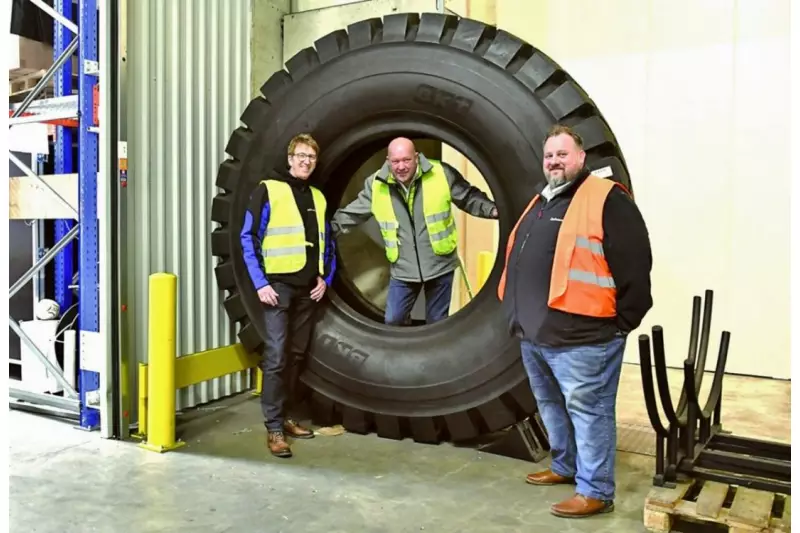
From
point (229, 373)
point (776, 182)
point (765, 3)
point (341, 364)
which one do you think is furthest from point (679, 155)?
point (229, 373)

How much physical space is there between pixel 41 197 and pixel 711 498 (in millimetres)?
3748

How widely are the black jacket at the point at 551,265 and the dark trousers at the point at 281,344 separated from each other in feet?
3.99

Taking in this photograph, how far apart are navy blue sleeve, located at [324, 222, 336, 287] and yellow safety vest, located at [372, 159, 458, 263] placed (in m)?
0.26

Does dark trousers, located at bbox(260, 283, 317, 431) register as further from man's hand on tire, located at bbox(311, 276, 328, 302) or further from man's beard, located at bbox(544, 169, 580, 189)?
man's beard, located at bbox(544, 169, 580, 189)

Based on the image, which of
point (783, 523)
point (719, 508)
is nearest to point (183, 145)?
point (719, 508)

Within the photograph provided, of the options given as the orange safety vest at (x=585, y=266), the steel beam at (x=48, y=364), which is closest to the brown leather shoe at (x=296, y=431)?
the steel beam at (x=48, y=364)

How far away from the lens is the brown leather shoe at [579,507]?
270 centimetres

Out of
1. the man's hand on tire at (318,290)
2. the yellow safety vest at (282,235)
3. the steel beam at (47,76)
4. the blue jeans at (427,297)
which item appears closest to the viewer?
the yellow safety vest at (282,235)

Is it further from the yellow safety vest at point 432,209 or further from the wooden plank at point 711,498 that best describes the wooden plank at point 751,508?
the yellow safety vest at point 432,209

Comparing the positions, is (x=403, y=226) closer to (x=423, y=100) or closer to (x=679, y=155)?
(x=423, y=100)

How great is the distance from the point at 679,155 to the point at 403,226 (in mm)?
2365

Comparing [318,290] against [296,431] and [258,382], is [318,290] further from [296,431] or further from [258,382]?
[258,382]

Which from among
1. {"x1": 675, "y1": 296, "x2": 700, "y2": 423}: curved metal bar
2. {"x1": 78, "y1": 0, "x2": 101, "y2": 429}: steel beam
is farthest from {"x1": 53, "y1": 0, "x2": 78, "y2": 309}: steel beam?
{"x1": 675, "y1": 296, "x2": 700, "y2": 423}: curved metal bar

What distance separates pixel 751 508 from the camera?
2494 millimetres
